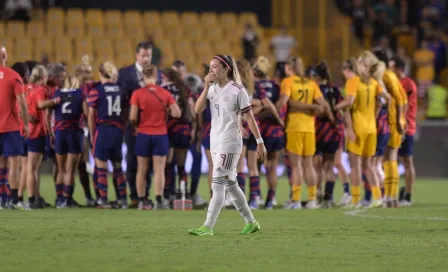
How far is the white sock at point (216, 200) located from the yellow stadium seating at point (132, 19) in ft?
64.2

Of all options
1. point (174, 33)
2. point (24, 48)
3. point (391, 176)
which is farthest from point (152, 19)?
point (391, 176)

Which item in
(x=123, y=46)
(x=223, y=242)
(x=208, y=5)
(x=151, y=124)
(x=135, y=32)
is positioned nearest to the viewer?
(x=223, y=242)

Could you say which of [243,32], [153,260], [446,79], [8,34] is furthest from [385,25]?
[153,260]

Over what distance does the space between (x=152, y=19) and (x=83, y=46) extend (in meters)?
2.72

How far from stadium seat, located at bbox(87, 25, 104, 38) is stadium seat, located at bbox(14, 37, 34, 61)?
175 cm

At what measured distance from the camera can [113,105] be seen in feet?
55.5

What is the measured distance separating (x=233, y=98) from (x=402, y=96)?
243 inches

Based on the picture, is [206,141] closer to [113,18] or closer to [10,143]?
[10,143]

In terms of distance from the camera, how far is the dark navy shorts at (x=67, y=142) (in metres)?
17.2

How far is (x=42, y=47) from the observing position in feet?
97.4

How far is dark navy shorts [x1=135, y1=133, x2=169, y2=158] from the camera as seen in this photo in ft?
54.8

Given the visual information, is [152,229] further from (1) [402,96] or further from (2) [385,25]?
(2) [385,25]

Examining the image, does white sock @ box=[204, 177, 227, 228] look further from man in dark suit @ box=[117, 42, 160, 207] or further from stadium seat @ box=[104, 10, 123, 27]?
stadium seat @ box=[104, 10, 123, 27]

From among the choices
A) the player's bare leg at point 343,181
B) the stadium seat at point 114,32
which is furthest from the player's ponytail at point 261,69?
the stadium seat at point 114,32
